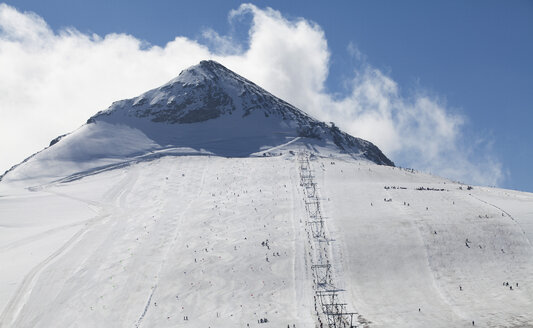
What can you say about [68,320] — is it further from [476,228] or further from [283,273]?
[476,228]

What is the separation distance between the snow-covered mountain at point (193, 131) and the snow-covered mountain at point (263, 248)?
1564 centimetres

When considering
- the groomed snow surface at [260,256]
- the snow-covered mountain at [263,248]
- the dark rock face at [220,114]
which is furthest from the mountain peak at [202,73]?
the groomed snow surface at [260,256]

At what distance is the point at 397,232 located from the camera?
62656mm

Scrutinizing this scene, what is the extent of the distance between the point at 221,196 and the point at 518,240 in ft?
144

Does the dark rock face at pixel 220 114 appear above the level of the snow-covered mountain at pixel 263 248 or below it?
above

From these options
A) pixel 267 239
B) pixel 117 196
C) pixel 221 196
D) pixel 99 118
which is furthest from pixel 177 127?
pixel 267 239

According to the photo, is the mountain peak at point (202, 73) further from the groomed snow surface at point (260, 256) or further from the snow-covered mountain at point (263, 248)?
the groomed snow surface at point (260, 256)

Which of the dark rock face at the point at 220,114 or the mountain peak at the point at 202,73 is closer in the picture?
the dark rock face at the point at 220,114

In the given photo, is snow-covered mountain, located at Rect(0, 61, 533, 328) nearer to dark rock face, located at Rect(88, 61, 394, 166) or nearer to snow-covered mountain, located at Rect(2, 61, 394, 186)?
snow-covered mountain, located at Rect(2, 61, 394, 186)

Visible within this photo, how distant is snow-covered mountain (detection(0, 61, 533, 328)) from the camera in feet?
154

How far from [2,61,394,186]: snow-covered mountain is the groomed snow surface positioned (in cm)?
3979

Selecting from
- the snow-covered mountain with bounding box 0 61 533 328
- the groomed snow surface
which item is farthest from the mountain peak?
the groomed snow surface

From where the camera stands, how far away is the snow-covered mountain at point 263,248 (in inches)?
1845

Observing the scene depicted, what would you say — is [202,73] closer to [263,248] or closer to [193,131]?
[193,131]
